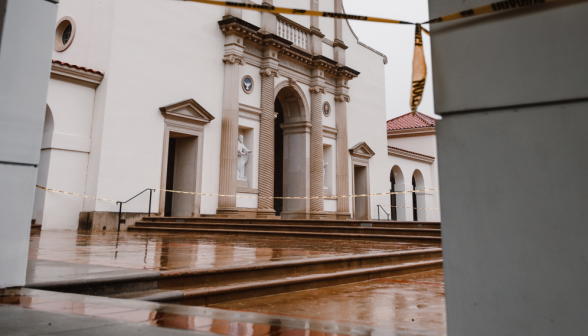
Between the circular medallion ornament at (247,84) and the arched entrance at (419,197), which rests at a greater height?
the circular medallion ornament at (247,84)

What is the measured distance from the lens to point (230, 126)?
657 inches

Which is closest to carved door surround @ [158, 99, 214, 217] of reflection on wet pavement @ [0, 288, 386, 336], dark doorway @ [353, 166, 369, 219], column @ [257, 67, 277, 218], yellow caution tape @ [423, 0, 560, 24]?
column @ [257, 67, 277, 218]

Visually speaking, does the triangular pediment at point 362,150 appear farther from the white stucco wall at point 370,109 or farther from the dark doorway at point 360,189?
the dark doorway at point 360,189

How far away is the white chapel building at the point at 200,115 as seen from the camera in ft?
43.9

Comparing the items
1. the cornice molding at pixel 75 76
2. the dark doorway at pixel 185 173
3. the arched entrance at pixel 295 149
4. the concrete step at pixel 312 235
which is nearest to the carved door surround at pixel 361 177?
the arched entrance at pixel 295 149

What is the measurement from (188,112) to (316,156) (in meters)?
6.58

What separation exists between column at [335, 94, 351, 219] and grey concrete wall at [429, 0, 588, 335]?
19366mm

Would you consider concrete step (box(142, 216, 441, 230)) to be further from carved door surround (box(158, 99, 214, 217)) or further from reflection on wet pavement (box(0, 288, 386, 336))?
reflection on wet pavement (box(0, 288, 386, 336))

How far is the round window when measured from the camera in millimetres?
15308

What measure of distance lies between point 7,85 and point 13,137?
35 centimetres

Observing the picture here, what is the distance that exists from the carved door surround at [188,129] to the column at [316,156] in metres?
5.50

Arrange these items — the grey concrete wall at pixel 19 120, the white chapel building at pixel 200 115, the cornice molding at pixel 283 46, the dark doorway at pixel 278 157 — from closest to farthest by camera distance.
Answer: the grey concrete wall at pixel 19 120
the white chapel building at pixel 200 115
the cornice molding at pixel 283 46
the dark doorway at pixel 278 157

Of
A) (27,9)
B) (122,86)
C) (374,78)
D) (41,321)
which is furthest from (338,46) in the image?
(41,321)

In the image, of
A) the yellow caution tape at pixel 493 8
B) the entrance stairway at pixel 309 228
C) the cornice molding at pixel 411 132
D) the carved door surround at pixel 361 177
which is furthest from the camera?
the cornice molding at pixel 411 132
